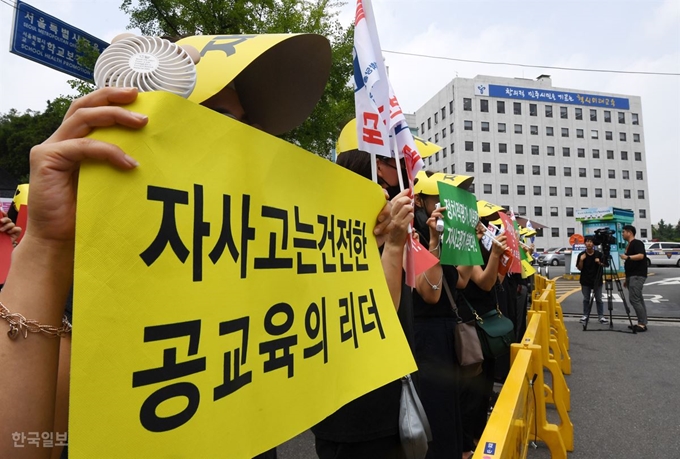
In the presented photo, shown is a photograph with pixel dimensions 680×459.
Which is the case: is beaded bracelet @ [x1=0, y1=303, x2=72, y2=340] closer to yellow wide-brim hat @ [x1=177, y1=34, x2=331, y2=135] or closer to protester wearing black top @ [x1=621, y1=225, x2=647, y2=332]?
yellow wide-brim hat @ [x1=177, y1=34, x2=331, y2=135]

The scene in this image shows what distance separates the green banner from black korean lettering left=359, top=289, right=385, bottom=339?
4.17 feet

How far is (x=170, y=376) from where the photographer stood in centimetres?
71

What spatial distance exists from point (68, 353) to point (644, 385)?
6.43 meters

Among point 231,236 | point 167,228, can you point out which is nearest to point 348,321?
point 231,236

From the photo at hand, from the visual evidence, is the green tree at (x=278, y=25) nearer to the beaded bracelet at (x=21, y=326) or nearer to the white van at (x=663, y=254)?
the beaded bracelet at (x=21, y=326)

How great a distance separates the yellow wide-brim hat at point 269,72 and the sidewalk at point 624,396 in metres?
3.74

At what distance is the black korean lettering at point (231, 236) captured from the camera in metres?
0.83

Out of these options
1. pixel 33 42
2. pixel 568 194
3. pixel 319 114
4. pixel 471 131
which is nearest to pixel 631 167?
pixel 568 194

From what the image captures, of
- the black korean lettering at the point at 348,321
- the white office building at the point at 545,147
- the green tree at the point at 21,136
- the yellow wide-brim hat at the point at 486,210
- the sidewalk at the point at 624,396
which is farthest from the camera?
the white office building at the point at 545,147

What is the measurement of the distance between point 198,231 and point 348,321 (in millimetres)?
544

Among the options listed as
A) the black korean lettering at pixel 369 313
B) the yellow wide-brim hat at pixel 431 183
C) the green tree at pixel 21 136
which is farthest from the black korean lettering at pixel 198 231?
the green tree at pixel 21 136

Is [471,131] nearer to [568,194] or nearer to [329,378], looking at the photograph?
[568,194]

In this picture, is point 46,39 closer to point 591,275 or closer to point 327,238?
point 327,238

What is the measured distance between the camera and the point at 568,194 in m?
53.8
